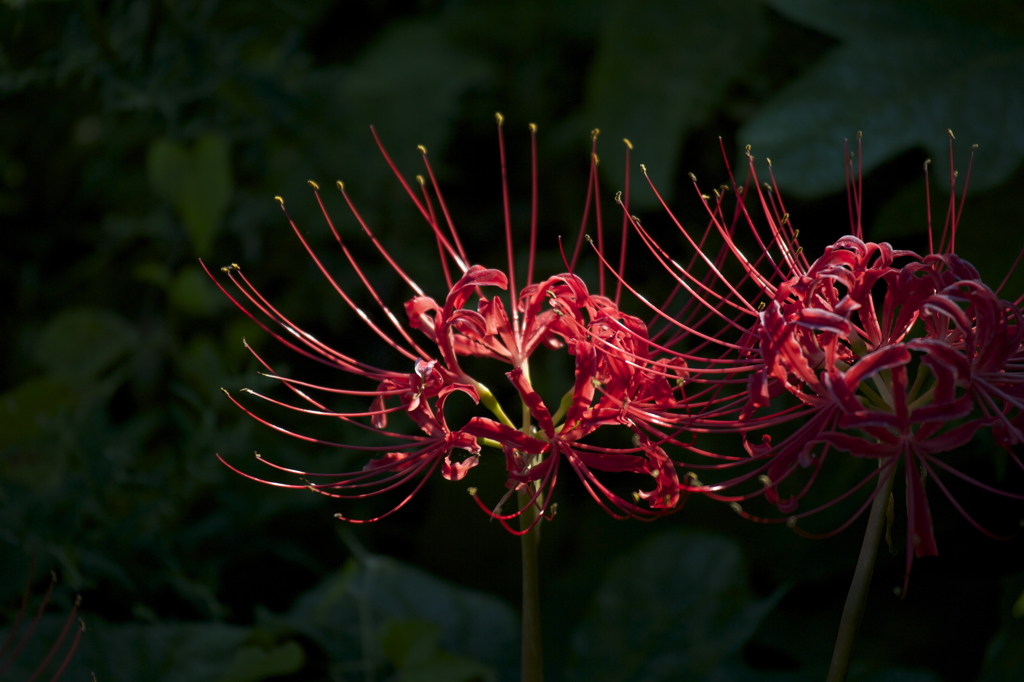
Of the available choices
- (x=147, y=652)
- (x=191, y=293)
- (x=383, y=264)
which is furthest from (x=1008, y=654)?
(x=191, y=293)

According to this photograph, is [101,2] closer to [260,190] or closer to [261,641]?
[260,190]

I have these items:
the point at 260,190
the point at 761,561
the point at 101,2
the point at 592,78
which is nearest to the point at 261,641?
the point at 761,561

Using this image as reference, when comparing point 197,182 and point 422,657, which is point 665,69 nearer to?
point 197,182

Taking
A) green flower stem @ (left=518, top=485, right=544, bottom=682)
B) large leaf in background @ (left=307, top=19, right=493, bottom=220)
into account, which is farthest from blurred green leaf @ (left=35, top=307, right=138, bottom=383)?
green flower stem @ (left=518, top=485, right=544, bottom=682)

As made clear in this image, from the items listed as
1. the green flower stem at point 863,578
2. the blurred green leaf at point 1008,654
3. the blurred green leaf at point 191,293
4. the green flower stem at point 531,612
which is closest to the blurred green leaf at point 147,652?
the green flower stem at point 531,612

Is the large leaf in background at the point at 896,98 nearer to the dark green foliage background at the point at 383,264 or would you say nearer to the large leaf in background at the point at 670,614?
the dark green foliage background at the point at 383,264
